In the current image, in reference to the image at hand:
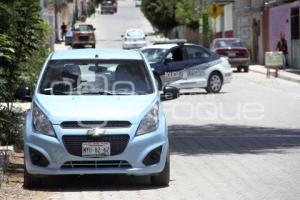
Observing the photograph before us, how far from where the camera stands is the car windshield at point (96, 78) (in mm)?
11266

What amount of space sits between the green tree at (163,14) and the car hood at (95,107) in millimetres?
68528

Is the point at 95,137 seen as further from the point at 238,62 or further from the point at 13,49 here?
the point at 238,62

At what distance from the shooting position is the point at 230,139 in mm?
16406

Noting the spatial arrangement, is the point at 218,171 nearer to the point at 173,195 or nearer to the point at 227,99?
the point at 173,195

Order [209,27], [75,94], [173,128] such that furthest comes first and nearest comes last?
[209,27]
[173,128]
[75,94]

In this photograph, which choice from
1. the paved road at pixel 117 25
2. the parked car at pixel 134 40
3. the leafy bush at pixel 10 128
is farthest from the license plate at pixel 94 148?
the paved road at pixel 117 25

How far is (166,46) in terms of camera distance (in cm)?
2861

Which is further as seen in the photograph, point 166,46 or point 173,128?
point 166,46

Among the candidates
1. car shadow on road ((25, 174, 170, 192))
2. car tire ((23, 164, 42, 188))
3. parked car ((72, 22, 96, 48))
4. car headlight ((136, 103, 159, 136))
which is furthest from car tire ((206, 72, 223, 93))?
parked car ((72, 22, 96, 48))

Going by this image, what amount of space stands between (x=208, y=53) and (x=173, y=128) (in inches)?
407

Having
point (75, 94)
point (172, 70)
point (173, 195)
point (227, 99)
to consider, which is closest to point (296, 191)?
point (173, 195)

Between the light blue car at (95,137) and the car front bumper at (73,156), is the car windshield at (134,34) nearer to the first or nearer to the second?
the light blue car at (95,137)

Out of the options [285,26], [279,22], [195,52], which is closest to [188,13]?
[279,22]

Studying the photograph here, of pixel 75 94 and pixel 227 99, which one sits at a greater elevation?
pixel 75 94
